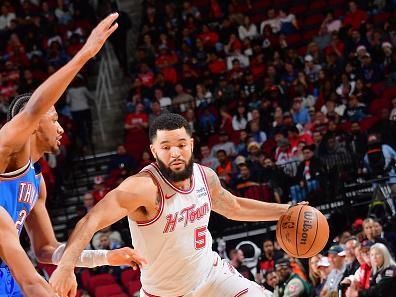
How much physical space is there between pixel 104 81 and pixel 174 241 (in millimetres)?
11905

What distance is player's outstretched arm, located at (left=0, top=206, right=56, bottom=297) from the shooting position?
4023 millimetres

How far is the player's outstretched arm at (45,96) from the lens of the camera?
4.37 meters

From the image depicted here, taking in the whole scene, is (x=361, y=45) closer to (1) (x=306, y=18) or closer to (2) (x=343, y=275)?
(1) (x=306, y=18)

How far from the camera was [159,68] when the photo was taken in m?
16.4

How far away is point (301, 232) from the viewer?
6238mm

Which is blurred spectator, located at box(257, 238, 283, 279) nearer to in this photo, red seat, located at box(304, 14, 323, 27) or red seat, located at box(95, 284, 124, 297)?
red seat, located at box(95, 284, 124, 297)

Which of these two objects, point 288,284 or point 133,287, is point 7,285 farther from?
point 133,287

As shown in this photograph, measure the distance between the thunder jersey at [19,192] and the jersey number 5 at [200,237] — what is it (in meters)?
1.21

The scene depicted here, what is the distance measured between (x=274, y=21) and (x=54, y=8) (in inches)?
197

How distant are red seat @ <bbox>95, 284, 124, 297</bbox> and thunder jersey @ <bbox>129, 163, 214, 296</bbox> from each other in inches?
198

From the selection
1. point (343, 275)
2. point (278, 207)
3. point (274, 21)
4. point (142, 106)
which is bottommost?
point (343, 275)

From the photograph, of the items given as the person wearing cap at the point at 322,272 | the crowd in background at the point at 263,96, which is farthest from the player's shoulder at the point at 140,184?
the person wearing cap at the point at 322,272

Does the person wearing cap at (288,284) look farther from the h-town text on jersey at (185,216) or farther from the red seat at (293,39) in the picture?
the red seat at (293,39)

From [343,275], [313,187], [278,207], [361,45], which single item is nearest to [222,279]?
[278,207]
